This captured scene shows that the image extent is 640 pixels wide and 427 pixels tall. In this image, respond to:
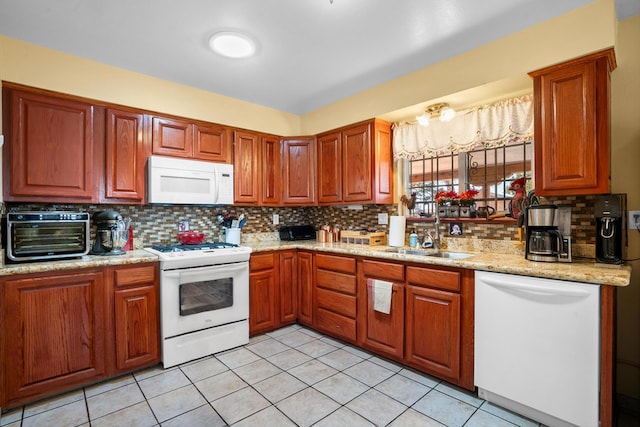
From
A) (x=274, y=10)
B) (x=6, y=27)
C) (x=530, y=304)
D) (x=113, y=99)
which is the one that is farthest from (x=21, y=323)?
(x=530, y=304)

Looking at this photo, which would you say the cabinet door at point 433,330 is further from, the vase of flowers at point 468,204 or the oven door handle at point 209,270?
the oven door handle at point 209,270

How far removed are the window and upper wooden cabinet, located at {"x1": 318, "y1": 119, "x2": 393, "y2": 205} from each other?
0.30m

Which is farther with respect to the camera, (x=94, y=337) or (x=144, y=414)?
(x=94, y=337)

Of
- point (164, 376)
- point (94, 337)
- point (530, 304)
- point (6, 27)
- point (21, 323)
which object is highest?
point (6, 27)

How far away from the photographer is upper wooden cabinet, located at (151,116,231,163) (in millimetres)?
2830

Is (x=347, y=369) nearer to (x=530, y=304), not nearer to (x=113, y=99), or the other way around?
(x=530, y=304)

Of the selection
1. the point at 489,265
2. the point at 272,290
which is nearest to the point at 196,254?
the point at 272,290

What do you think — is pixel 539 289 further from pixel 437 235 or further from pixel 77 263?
pixel 77 263

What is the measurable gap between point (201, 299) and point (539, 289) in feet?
8.08

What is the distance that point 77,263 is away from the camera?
2.14 metres

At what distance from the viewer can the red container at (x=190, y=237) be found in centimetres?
304

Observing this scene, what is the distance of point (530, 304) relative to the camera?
1.79 m

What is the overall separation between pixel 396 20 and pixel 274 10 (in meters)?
0.81

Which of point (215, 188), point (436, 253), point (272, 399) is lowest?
point (272, 399)
